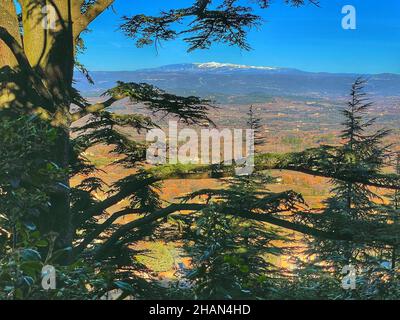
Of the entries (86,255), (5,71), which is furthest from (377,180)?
(5,71)

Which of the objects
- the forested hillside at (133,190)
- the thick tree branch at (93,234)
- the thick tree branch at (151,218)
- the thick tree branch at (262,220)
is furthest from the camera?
the thick tree branch at (93,234)

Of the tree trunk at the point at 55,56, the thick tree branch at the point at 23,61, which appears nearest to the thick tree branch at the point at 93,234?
the tree trunk at the point at 55,56

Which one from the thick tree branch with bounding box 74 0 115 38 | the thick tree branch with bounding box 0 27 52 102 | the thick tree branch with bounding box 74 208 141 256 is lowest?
the thick tree branch with bounding box 74 208 141 256

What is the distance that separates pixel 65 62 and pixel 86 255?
256cm

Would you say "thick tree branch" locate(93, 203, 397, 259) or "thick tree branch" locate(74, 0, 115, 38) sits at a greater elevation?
"thick tree branch" locate(74, 0, 115, 38)

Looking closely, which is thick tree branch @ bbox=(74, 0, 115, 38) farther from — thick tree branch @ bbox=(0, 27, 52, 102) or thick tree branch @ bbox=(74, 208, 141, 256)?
thick tree branch @ bbox=(74, 208, 141, 256)

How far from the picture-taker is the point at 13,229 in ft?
7.30

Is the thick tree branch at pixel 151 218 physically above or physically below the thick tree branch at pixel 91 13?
below

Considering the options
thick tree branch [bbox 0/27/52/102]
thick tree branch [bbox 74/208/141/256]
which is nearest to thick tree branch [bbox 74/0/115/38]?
thick tree branch [bbox 0/27/52/102]

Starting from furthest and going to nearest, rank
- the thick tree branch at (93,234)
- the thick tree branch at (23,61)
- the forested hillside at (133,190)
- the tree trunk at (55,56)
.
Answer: the thick tree branch at (93,234), the tree trunk at (55,56), the thick tree branch at (23,61), the forested hillside at (133,190)

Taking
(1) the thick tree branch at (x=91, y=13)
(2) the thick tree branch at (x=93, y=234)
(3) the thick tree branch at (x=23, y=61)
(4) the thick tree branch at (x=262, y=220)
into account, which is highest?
(1) the thick tree branch at (x=91, y=13)

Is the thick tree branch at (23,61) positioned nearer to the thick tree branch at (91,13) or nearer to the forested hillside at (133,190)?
the forested hillside at (133,190)

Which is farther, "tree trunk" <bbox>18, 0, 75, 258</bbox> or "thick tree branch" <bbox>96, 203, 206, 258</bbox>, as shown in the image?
"thick tree branch" <bbox>96, 203, 206, 258</bbox>

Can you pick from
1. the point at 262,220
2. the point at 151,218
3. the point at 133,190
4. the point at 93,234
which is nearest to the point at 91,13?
the point at 133,190
